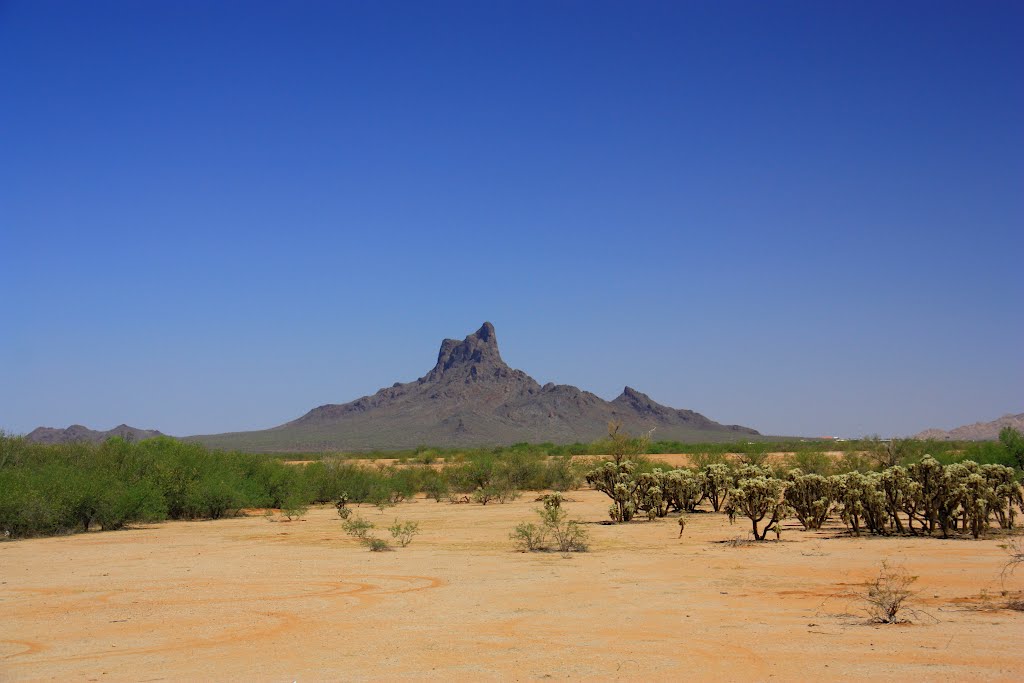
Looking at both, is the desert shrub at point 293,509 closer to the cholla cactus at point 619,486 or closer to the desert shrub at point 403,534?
the desert shrub at point 403,534

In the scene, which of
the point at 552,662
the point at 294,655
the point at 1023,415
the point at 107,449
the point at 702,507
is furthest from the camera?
the point at 1023,415

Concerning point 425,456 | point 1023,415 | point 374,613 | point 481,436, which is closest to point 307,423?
point 481,436

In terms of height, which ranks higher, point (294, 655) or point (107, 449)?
point (107, 449)

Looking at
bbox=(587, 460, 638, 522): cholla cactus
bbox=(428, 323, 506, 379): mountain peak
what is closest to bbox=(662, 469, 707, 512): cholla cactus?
bbox=(587, 460, 638, 522): cholla cactus

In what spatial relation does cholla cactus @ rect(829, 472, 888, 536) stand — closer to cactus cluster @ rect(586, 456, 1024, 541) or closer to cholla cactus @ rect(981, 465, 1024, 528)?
cactus cluster @ rect(586, 456, 1024, 541)

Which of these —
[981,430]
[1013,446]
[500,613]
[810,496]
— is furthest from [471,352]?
[500,613]

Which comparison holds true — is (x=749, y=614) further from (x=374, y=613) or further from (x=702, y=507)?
(x=702, y=507)
